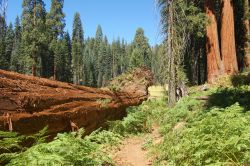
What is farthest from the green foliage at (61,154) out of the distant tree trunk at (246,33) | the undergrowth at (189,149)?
the distant tree trunk at (246,33)

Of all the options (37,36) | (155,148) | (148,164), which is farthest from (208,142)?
(37,36)

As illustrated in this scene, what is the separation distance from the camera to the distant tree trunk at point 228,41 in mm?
23031

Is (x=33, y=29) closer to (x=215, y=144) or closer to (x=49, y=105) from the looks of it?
(x=49, y=105)

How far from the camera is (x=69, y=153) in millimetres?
6363

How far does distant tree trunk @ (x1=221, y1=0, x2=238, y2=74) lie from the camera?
23.0 meters

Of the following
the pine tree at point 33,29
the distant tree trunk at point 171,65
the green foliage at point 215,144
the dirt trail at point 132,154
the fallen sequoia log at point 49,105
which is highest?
the pine tree at point 33,29

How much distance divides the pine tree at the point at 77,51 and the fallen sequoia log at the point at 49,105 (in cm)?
7178

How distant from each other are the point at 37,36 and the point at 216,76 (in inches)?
1338

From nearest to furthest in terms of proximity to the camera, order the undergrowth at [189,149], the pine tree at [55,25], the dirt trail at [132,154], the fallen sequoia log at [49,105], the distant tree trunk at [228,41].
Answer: the undergrowth at [189,149] < the fallen sequoia log at [49,105] < the dirt trail at [132,154] < the distant tree trunk at [228,41] < the pine tree at [55,25]

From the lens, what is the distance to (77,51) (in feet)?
278

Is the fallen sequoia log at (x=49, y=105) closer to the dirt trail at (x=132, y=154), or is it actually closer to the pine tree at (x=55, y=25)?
the dirt trail at (x=132, y=154)

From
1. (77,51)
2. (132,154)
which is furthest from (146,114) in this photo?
(77,51)

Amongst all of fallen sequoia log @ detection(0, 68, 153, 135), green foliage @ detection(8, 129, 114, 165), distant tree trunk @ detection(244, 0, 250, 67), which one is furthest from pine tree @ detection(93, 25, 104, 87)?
green foliage @ detection(8, 129, 114, 165)

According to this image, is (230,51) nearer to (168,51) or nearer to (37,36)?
(168,51)
